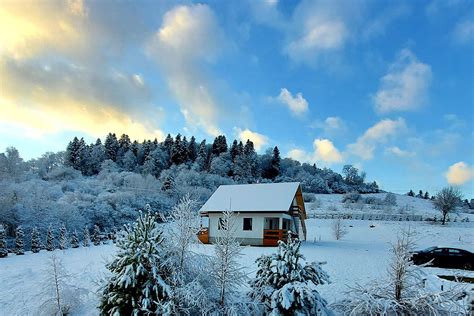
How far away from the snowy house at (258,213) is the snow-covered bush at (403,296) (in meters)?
14.2

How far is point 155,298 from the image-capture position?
9.09 m

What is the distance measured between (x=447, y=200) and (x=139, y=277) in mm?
46833

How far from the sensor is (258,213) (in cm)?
2455

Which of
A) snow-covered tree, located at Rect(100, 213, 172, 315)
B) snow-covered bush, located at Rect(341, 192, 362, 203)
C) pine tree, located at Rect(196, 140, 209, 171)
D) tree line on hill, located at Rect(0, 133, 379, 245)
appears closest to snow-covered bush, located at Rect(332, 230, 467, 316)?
snow-covered tree, located at Rect(100, 213, 172, 315)

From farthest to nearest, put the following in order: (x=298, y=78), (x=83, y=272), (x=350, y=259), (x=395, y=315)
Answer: (x=298, y=78) < (x=350, y=259) < (x=83, y=272) < (x=395, y=315)

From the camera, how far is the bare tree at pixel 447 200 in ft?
142

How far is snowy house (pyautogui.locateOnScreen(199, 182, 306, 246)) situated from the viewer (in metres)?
24.1

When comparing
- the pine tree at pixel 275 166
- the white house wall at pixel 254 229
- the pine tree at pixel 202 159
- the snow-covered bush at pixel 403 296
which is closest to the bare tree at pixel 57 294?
the snow-covered bush at pixel 403 296

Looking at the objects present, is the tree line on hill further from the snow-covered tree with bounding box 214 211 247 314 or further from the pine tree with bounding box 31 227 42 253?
the snow-covered tree with bounding box 214 211 247 314

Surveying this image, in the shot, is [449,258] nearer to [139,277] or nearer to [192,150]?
[139,277]

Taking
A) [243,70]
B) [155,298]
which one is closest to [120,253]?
[155,298]

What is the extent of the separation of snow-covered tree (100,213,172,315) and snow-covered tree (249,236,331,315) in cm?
287

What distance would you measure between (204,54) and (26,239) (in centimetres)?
2027

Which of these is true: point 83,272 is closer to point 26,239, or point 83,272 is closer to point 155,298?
point 155,298
